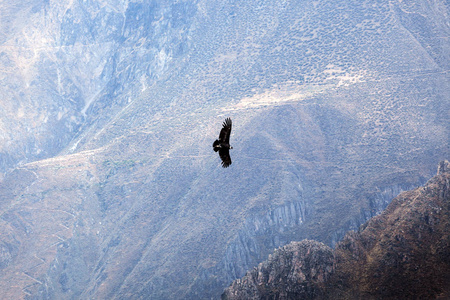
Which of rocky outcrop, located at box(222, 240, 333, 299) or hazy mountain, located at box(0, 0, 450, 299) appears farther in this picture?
hazy mountain, located at box(0, 0, 450, 299)

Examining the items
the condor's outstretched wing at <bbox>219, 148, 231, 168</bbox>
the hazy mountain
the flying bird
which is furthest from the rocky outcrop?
the flying bird

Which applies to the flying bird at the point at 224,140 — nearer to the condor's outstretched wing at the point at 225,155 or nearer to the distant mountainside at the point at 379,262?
the condor's outstretched wing at the point at 225,155

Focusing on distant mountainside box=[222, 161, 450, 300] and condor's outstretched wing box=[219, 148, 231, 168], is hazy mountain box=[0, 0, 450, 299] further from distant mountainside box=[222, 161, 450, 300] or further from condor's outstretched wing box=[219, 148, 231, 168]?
condor's outstretched wing box=[219, 148, 231, 168]

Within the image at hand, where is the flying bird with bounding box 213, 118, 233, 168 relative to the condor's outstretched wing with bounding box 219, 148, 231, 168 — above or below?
above

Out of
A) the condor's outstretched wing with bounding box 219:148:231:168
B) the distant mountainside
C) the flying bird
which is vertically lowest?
the distant mountainside

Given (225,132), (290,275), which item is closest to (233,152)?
(290,275)

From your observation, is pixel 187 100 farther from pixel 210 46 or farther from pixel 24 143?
pixel 24 143

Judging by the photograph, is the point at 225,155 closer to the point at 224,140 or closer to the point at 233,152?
the point at 224,140
